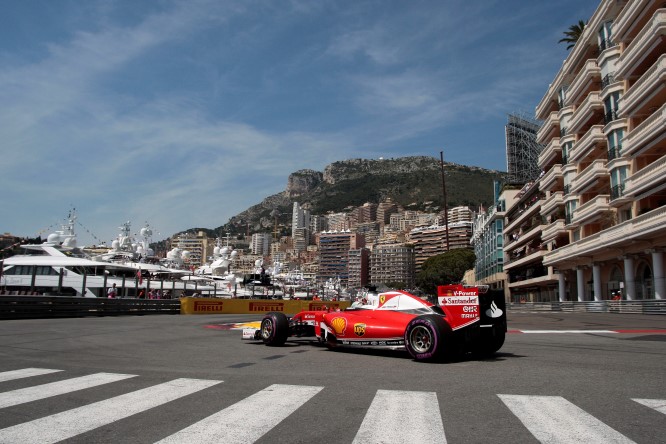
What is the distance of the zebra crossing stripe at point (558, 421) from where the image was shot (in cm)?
414

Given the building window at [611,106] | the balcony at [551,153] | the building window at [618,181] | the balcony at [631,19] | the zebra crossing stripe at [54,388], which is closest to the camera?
the zebra crossing stripe at [54,388]

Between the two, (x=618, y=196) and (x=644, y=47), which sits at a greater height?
(x=644, y=47)

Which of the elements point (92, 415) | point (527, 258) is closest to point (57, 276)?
point (92, 415)

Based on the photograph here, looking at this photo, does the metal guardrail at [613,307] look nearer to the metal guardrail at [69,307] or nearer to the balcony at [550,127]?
the balcony at [550,127]

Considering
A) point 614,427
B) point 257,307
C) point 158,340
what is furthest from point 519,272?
point 614,427

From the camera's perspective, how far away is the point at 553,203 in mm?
54188

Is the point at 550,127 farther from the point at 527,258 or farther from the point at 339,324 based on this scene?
the point at 339,324

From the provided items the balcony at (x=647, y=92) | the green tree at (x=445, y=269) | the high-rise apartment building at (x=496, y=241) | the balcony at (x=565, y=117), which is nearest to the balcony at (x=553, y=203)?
the balcony at (x=565, y=117)

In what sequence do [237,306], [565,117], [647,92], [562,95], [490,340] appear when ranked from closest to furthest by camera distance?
[490,340]
[647,92]
[237,306]
[565,117]
[562,95]

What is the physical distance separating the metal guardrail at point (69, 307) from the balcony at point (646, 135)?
31.9 m

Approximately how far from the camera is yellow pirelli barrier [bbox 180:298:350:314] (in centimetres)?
3091

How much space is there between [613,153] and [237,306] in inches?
1183

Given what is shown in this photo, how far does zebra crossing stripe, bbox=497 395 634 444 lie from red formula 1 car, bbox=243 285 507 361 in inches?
116

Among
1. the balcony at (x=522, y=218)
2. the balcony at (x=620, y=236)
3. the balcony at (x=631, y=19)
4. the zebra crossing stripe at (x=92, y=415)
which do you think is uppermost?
the balcony at (x=631, y=19)
